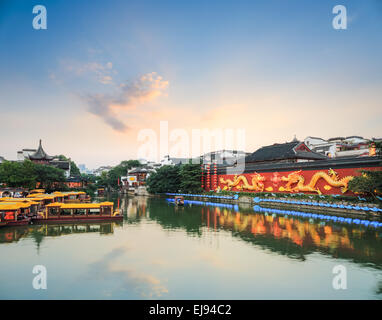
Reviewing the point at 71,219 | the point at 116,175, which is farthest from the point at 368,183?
the point at 116,175

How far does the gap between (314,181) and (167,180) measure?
24.0m

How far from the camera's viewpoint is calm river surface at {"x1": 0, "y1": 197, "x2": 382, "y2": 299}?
704 centimetres

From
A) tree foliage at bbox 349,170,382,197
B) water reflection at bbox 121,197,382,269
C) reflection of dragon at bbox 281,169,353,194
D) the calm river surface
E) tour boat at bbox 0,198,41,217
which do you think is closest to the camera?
the calm river surface

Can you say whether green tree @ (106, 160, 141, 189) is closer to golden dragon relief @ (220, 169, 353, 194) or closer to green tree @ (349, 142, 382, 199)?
golden dragon relief @ (220, 169, 353, 194)

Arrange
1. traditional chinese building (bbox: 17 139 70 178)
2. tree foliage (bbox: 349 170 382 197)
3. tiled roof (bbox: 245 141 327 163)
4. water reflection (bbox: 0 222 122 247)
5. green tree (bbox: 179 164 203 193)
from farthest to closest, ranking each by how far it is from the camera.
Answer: traditional chinese building (bbox: 17 139 70 178)
green tree (bbox: 179 164 203 193)
tiled roof (bbox: 245 141 327 163)
tree foliage (bbox: 349 170 382 197)
water reflection (bbox: 0 222 122 247)

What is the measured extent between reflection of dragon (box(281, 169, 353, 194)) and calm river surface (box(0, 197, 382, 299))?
245 inches

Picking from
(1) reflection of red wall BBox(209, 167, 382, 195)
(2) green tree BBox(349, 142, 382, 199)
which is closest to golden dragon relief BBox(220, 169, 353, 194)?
(1) reflection of red wall BBox(209, 167, 382, 195)

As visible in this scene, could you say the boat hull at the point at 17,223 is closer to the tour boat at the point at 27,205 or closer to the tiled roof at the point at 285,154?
the tour boat at the point at 27,205

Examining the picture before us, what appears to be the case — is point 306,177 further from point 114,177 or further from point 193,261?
point 114,177

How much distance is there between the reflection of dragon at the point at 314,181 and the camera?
2073 centimetres

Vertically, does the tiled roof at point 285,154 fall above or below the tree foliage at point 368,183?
above

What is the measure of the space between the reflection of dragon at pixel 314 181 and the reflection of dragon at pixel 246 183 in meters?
3.38

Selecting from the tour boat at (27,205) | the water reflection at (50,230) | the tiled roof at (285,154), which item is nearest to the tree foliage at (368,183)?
the tiled roof at (285,154)

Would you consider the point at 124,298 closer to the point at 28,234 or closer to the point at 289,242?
the point at 289,242
